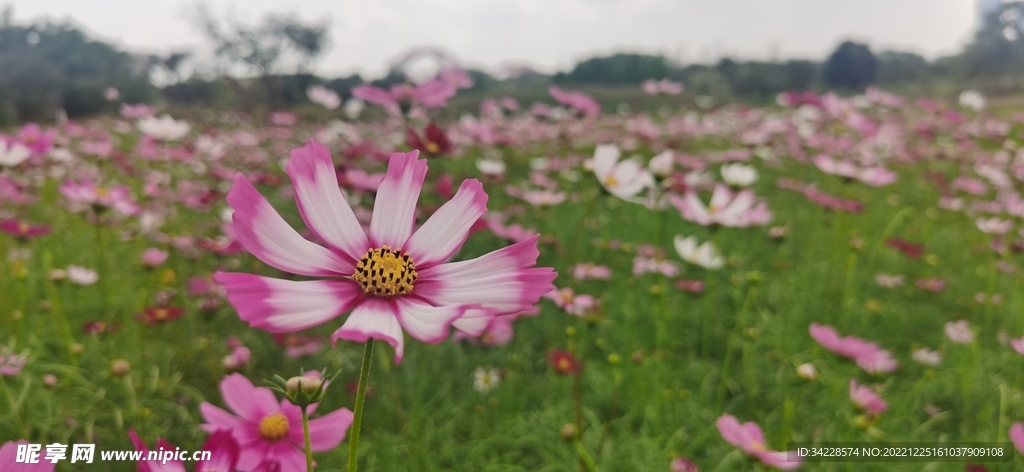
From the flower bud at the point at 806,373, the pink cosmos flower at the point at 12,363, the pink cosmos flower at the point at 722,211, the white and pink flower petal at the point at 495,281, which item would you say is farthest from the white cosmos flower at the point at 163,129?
the flower bud at the point at 806,373

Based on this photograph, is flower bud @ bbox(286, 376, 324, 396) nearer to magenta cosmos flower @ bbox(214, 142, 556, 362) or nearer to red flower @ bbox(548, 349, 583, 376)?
magenta cosmos flower @ bbox(214, 142, 556, 362)

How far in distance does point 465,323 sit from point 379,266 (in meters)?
0.09

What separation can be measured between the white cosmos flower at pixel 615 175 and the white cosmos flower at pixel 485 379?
531 millimetres

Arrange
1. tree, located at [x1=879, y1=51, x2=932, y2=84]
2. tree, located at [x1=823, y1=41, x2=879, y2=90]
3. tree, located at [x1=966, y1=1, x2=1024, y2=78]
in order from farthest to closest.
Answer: tree, located at [x1=823, y1=41, x2=879, y2=90], tree, located at [x1=879, y1=51, x2=932, y2=84], tree, located at [x1=966, y1=1, x2=1024, y2=78]

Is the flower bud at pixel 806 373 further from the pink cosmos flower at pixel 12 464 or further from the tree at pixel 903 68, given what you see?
the tree at pixel 903 68

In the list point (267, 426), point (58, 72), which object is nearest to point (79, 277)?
point (267, 426)

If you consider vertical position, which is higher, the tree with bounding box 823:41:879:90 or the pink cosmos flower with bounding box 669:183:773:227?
the tree with bounding box 823:41:879:90

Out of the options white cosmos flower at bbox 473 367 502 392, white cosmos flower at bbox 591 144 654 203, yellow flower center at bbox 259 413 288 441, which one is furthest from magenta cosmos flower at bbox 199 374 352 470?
white cosmos flower at bbox 473 367 502 392

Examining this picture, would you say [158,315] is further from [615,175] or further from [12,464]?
[615,175]

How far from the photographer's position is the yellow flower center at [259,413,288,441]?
1.41ft

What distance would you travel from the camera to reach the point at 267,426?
44 centimetres

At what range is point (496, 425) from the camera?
1092 mm

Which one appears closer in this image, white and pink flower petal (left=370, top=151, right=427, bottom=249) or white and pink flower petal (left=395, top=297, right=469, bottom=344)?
white and pink flower petal (left=395, top=297, right=469, bottom=344)

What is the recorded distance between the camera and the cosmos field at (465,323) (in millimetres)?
349
